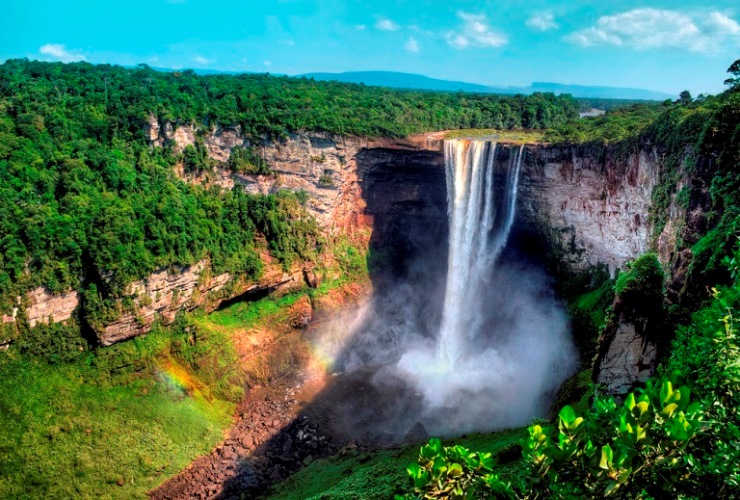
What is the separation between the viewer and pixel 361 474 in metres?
19.5

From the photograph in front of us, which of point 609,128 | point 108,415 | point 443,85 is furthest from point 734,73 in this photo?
point 443,85

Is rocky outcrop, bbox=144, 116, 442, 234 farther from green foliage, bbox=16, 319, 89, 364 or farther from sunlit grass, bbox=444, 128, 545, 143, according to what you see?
green foliage, bbox=16, 319, 89, 364

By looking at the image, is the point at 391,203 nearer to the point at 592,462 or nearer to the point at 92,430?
the point at 92,430

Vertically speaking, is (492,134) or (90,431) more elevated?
(492,134)

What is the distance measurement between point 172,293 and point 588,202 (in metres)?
23.3

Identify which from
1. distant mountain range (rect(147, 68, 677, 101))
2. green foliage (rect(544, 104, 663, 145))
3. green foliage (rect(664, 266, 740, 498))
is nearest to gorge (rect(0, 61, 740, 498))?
green foliage (rect(544, 104, 663, 145))

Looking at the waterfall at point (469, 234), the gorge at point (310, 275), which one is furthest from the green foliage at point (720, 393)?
the waterfall at point (469, 234)

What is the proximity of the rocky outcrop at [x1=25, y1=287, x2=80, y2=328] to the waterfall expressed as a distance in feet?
67.4

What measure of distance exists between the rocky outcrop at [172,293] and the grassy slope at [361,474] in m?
10.9

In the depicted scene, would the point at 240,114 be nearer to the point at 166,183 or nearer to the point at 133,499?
the point at 166,183

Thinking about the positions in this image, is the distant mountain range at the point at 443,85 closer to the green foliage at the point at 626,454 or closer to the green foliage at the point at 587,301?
the green foliage at the point at 587,301

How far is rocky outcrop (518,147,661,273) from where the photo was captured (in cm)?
2503

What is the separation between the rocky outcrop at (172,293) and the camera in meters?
25.6

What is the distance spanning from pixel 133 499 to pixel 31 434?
199 inches
